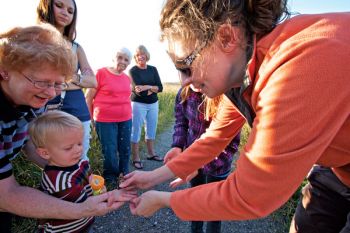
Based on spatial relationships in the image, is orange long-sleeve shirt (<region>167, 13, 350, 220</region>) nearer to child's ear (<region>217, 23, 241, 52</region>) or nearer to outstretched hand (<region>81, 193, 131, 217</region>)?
child's ear (<region>217, 23, 241, 52</region>)

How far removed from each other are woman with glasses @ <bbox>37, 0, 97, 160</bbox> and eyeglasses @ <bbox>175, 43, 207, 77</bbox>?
1.78 meters

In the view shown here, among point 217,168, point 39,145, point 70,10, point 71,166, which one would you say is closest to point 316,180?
point 217,168

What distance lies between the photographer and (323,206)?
6.45ft

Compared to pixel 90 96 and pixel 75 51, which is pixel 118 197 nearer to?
pixel 75 51

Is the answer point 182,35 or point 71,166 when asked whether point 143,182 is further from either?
point 182,35

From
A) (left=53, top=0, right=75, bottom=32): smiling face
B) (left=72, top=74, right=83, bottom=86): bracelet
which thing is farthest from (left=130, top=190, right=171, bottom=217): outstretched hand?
(left=53, top=0, right=75, bottom=32): smiling face

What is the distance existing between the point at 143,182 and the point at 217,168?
3.26 ft

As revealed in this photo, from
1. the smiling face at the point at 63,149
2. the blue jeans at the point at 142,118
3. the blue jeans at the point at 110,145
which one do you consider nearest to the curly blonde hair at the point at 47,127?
the smiling face at the point at 63,149

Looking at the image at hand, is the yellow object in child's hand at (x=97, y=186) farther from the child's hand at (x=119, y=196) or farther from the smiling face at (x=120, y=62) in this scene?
the smiling face at (x=120, y=62)

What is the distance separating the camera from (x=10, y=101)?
5.55 feet

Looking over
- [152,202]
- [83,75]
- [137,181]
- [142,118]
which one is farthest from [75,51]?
[142,118]

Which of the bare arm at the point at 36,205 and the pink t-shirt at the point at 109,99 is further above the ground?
the bare arm at the point at 36,205

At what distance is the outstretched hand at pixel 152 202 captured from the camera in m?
1.59

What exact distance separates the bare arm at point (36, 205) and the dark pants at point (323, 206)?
4.60 feet
